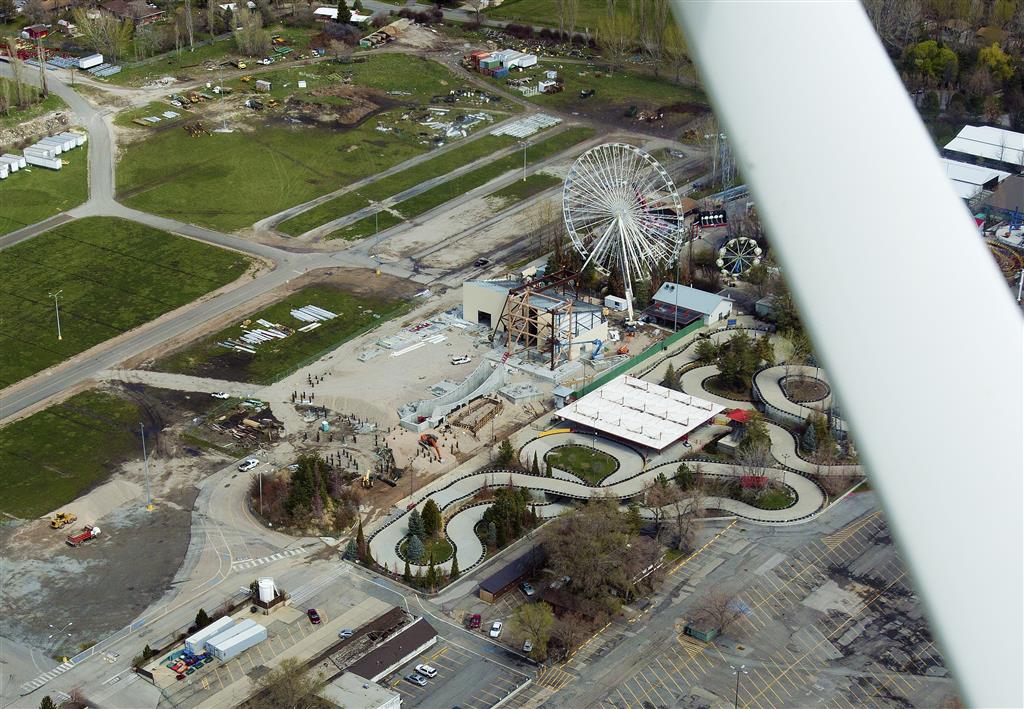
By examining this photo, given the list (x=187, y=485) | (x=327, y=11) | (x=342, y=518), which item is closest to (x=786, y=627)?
(x=342, y=518)

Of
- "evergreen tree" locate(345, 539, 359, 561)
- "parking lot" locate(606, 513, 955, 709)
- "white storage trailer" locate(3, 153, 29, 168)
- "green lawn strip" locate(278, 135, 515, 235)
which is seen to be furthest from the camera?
"white storage trailer" locate(3, 153, 29, 168)

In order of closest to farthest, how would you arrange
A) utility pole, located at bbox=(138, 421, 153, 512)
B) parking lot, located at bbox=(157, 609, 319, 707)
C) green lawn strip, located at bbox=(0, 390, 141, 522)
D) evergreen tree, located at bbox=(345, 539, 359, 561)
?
parking lot, located at bbox=(157, 609, 319, 707) < evergreen tree, located at bbox=(345, 539, 359, 561) < utility pole, located at bbox=(138, 421, 153, 512) < green lawn strip, located at bbox=(0, 390, 141, 522)

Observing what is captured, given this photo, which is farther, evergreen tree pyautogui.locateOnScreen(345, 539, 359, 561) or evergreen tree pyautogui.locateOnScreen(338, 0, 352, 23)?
evergreen tree pyautogui.locateOnScreen(338, 0, 352, 23)

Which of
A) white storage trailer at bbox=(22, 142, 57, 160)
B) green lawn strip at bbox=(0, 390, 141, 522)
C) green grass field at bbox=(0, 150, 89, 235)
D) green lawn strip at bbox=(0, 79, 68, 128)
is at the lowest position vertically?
green grass field at bbox=(0, 150, 89, 235)

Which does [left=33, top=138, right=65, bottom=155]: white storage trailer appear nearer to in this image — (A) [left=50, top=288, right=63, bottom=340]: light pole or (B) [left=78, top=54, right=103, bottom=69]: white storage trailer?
(B) [left=78, top=54, right=103, bottom=69]: white storage trailer

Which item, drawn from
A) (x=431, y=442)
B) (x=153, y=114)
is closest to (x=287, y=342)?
(x=431, y=442)

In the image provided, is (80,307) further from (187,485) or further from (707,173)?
(707,173)

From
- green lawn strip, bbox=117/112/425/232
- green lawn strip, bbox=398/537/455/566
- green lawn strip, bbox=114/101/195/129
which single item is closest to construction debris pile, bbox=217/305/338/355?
green lawn strip, bbox=117/112/425/232
